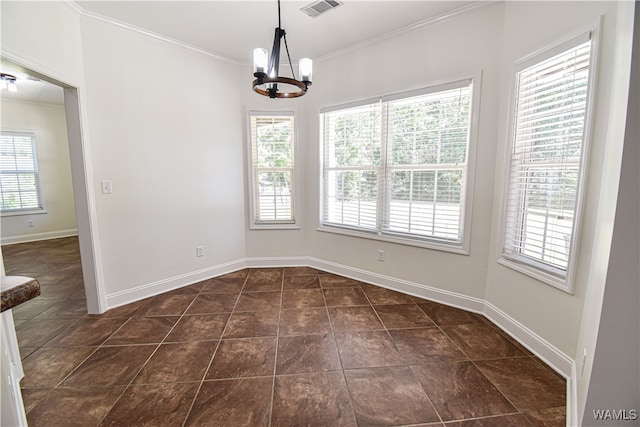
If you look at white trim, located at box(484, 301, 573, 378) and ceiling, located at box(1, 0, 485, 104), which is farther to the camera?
ceiling, located at box(1, 0, 485, 104)

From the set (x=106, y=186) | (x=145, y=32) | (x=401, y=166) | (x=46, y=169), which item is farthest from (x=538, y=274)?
(x=46, y=169)

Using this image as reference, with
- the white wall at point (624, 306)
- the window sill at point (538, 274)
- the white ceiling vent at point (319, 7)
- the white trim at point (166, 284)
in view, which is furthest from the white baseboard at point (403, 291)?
the white ceiling vent at point (319, 7)

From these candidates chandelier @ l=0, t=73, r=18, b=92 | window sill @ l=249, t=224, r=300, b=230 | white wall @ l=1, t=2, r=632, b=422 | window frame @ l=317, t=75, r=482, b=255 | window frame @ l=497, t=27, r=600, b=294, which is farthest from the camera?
window sill @ l=249, t=224, r=300, b=230

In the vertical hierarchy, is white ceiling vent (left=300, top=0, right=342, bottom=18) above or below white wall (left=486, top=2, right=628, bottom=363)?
above

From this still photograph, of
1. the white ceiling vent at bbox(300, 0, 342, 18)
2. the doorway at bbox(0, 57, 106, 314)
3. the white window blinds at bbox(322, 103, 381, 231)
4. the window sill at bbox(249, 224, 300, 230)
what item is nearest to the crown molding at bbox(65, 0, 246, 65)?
the doorway at bbox(0, 57, 106, 314)

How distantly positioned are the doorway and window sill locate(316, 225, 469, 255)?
2.47 metres

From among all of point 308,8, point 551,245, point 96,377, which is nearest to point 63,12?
point 308,8

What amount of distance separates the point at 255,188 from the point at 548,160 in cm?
314

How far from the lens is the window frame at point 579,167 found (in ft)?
5.19

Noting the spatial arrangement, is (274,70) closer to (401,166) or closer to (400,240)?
(401,166)

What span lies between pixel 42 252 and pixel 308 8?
593cm

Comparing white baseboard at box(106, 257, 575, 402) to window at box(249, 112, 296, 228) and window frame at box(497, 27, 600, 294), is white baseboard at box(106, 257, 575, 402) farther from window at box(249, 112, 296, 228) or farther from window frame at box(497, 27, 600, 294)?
Result: window at box(249, 112, 296, 228)

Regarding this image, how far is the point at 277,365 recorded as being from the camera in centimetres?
187

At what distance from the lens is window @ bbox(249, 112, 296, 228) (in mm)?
3598
